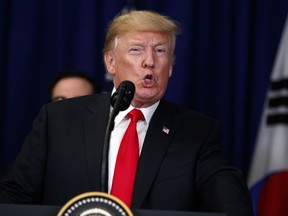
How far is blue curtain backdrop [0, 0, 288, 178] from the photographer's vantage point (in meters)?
3.46

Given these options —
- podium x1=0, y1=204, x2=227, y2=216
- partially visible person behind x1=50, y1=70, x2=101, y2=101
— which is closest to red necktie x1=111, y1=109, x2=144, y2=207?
podium x1=0, y1=204, x2=227, y2=216

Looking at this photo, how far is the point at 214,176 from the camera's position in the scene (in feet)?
6.51

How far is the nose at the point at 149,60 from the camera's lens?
2135 millimetres

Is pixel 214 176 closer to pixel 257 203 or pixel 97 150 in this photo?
pixel 97 150

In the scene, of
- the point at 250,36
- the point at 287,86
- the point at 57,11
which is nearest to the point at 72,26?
the point at 57,11

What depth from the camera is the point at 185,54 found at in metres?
3.47

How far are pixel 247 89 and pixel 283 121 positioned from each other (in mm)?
294

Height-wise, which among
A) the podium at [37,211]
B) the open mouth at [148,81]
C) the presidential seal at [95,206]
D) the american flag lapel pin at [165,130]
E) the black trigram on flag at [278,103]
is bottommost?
the black trigram on flag at [278,103]

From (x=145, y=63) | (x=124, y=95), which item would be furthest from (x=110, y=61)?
(x=124, y=95)

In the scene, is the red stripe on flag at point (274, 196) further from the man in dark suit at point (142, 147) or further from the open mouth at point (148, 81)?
the open mouth at point (148, 81)

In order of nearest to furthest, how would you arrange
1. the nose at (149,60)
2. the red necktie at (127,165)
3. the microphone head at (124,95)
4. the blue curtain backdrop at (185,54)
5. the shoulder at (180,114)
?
1. the microphone head at (124,95)
2. the red necktie at (127,165)
3. the nose at (149,60)
4. the shoulder at (180,114)
5. the blue curtain backdrop at (185,54)

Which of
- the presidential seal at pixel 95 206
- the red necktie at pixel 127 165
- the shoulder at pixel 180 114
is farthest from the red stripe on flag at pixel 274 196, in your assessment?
the presidential seal at pixel 95 206

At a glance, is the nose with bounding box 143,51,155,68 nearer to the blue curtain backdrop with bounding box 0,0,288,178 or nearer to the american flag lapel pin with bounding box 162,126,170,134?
the american flag lapel pin with bounding box 162,126,170,134

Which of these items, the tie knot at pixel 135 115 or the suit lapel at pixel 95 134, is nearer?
the suit lapel at pixel 95 134
